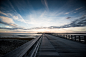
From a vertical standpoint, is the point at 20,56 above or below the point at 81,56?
above

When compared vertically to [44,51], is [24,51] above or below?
above

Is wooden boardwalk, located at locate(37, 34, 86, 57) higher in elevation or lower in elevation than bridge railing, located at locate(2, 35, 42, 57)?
lower

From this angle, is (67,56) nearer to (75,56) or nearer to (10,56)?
(75,56)

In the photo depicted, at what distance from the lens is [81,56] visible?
362 cm

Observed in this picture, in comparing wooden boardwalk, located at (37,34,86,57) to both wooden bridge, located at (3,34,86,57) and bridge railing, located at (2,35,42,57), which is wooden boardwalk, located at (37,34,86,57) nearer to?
wooden bridge, located at (3,34,86,57)

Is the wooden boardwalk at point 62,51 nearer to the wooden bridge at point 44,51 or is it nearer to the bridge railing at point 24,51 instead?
the wooden bridge at point 44,51

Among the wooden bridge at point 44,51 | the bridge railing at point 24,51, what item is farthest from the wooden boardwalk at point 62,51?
the bridge railing at point 24,51

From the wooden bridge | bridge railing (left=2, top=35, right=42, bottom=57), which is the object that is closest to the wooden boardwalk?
the wooden bridge

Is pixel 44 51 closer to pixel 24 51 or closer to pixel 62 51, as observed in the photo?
pixel 62 51

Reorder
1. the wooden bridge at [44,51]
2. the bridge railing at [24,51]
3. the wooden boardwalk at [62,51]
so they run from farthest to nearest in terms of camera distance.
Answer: the wooden boardwalk at [62,51] → the wooden bridge at [44,51] → the bridge railing at [24,51]

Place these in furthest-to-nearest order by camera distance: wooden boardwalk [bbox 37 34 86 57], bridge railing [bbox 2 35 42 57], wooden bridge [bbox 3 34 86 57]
→ wooden boardwalk [bbox 37 34 86 57] → wooden bridge [bbox 3 34 86 57] → bridge railing [bbox 2 35 42 57]

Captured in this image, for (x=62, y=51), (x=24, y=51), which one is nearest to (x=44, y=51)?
(x=62, y=51)

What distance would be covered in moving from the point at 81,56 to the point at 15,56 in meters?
4.69

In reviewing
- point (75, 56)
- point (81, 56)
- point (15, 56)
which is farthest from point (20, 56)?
point (81, 56)
